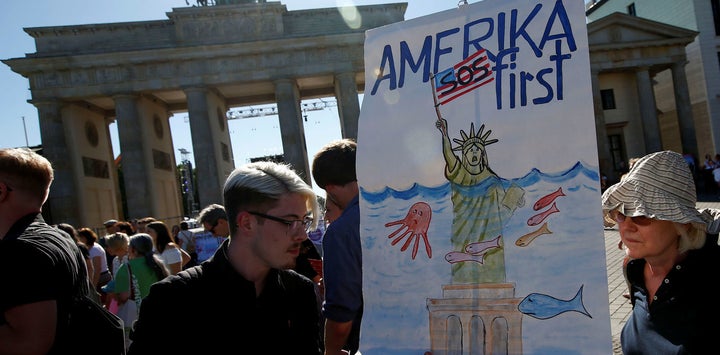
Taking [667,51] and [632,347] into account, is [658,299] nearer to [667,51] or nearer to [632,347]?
[632,347]

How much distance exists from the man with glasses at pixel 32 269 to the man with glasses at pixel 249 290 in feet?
1.53

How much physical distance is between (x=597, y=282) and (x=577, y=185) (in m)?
0.30

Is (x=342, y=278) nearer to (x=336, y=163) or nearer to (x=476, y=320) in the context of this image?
(x=336, y=163)

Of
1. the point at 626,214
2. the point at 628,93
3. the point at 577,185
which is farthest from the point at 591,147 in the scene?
the point at 628,93

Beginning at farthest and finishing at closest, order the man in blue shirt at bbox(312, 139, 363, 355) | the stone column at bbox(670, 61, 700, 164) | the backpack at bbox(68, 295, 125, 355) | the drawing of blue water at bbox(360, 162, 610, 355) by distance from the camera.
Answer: the stone column at bbox(670, 61, 700, 164) < the man in blue shirt at bbox(312, 139, 363, 355) < the backpack at bbox(68, 295, 125, 355) < the drawing of blue water at bbox(360, 162, 610, 355)

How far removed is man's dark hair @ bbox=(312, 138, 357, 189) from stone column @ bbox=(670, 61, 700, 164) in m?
32.2

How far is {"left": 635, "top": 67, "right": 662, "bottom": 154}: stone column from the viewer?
28797mm

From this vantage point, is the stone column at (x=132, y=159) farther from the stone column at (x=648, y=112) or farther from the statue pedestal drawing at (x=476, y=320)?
the stone column at (x=648, y=112)

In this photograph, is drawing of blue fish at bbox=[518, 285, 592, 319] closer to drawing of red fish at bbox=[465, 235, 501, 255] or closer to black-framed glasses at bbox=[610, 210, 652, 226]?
drawing of red fish at bbox=[465, 235, 501, 255]

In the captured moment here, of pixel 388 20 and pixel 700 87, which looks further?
pixel 700 87

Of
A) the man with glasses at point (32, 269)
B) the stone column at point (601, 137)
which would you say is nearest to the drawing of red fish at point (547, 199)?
the man with glasses at point (32, 269)

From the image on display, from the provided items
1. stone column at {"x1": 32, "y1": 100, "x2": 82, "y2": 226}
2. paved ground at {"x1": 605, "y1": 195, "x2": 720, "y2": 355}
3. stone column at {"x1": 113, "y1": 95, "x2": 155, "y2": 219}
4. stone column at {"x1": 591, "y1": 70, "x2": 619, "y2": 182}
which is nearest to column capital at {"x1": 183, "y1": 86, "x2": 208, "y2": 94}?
stone column at {"x1": 113, "y1": 95, "x2": 155, "y2": 219}

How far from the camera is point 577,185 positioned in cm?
156

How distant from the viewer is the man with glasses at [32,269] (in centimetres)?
169
